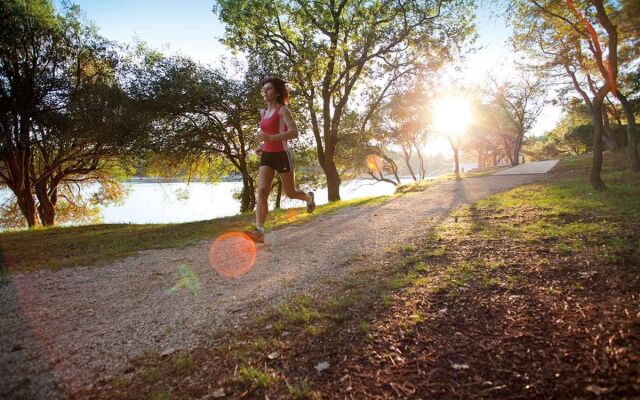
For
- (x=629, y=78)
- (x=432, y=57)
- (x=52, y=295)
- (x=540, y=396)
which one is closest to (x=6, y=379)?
(x=52, y=295)

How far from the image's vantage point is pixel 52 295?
353 cm

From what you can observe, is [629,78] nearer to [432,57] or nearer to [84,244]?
[432,57]

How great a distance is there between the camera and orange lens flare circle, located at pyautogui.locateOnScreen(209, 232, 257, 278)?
420 cm

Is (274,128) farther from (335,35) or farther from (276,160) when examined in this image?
(335,35)

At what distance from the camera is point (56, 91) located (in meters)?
13.5

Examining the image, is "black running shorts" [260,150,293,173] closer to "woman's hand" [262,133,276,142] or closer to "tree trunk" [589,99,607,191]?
"woman's hand" [262,133,276,142]

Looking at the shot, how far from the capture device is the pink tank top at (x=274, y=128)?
5281 millimetres

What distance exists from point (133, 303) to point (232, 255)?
5.96 feet

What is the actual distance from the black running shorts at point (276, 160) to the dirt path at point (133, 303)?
4.51 ft

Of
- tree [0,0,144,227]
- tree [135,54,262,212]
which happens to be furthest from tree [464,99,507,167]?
tree [0,0,144,227]

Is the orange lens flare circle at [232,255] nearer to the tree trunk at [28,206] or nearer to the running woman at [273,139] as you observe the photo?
the running woman at [273,139]

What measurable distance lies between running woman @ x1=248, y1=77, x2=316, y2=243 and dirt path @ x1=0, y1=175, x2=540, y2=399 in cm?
91

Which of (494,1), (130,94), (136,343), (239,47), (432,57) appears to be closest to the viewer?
(136,343)

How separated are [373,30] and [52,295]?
15.3 metres
